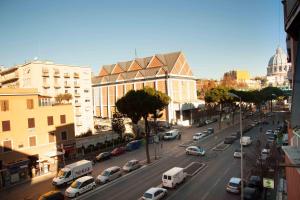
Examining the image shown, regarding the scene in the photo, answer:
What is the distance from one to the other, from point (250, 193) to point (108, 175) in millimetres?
17019

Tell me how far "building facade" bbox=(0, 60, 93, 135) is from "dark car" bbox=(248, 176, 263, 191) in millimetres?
49606

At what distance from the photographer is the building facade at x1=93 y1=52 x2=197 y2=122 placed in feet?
284

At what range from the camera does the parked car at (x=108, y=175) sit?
3293 cm

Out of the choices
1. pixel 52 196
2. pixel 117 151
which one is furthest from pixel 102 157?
pixel 52 196

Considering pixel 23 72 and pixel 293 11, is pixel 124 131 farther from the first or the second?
pixel 293 11

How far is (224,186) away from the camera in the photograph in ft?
97.9

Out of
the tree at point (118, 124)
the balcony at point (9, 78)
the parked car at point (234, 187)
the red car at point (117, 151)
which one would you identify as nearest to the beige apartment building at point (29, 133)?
the red car at point (117, 151)

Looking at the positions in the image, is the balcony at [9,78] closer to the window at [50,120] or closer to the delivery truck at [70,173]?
the window at [50,120]

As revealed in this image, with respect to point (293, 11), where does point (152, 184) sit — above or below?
below

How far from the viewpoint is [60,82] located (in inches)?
2731

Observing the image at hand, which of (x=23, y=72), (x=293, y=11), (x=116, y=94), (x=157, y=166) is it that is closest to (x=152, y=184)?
(x=157, y=166)

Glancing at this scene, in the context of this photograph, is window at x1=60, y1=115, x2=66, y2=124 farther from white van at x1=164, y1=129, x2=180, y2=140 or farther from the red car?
white van at x1=164, y1=129, x2=180, y2=140

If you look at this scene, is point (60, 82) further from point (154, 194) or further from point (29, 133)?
point (154, 194)

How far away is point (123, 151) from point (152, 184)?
63.5ft
